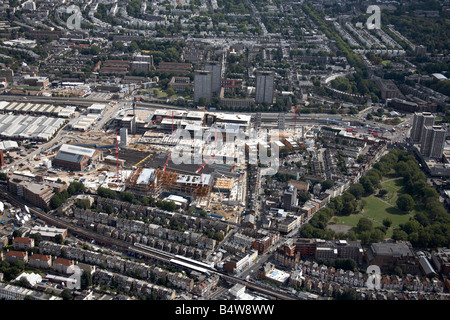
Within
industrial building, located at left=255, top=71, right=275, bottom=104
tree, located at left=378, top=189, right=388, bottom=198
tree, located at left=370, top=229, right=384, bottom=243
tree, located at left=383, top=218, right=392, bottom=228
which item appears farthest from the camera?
industrial building, located at left=255, top=71, right=275, bottom=104

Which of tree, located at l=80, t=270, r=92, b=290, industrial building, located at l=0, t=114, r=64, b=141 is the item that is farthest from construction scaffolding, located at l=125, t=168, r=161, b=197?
industrial building, located at l=0, t=114, r=64, b=141

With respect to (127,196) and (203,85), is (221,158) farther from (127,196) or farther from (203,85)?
(203,85)

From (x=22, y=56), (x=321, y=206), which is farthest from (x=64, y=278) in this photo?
(x=22, y=56)

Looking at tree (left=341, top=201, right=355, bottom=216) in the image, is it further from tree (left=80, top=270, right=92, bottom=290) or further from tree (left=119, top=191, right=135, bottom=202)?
tree (left=80, top=270, right=92, bottom=290)

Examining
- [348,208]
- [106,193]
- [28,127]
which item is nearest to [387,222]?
[348,208]

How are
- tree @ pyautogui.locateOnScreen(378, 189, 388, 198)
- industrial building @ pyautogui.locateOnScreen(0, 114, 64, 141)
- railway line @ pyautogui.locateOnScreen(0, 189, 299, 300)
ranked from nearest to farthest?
railway line @ pyautogui.locateOnScreen(0, 189, 299, 300) → tree @ pyautogui.locateOnScreen(378, 189, 388, 198) → industrial building @ pyautogui.locateOnScreen(0, 114, 64, 141)

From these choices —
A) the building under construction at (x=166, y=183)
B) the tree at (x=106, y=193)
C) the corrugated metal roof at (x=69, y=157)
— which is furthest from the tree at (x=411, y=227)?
the corrugated metal roof at (x=69, y=157)

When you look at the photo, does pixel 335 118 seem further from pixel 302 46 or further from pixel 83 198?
pixel 83 198
